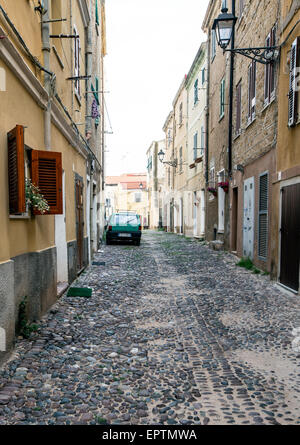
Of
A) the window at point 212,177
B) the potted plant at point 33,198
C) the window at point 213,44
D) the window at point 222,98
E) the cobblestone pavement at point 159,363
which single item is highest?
the window at point 213,44

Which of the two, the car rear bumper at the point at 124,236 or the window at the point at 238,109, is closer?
the window at the point at 238,109

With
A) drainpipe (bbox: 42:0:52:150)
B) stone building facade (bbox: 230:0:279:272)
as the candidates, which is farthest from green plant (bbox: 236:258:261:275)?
drainpipe (bbox: 42:0:52:150)

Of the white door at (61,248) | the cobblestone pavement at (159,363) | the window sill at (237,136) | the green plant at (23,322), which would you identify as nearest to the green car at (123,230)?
the window sill at (237,136)

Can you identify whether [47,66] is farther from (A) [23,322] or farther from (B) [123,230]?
(B) [123,230]

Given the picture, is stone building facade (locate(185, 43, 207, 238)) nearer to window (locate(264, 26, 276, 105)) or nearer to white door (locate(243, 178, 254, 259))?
white door (locate(243, 178, 254, 259))

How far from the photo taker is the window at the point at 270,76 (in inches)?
312

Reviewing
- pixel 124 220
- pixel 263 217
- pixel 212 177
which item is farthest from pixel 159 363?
pixel 212 177

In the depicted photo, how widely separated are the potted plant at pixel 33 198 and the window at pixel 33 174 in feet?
0.39

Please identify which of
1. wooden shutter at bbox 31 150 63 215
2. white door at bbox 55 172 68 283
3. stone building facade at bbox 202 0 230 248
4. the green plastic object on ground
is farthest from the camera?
stone building facade at bbox 202 0 230 248

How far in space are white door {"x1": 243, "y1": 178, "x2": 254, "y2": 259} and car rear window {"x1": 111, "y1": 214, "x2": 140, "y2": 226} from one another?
7016 mm

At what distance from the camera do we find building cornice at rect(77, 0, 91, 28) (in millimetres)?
9048

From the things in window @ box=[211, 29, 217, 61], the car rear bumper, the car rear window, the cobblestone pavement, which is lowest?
the cobblestone pavement

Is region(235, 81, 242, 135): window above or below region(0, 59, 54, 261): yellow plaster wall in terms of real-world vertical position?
above

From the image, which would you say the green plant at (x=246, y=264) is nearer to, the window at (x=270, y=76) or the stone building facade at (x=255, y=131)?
the stone building facade at (x=255, y=131)
